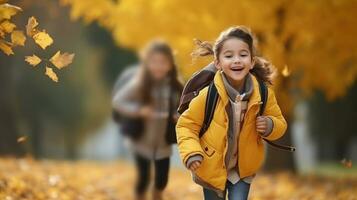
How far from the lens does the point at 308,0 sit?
1074 cm

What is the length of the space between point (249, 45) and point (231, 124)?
0.53 metres

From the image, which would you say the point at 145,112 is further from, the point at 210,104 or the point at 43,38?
the point at 210,104

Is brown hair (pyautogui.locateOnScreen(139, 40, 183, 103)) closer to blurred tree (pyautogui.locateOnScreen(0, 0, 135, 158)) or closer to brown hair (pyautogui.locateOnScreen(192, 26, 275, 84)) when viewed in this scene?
brown hair (pyautogui.locateOnScreen(192, 26, 275, 84))

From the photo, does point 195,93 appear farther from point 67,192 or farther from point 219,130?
point 67,192

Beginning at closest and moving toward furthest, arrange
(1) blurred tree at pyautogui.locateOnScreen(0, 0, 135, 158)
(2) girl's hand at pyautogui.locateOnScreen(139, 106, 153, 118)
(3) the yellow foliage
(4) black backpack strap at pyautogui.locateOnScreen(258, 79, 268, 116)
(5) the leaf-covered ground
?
(4) black backpack strap at pyautogui.locateOnScreen(258, 79, 268, 116) < (2) girl's hand at pyautogui.locateOnScreen(139, 106, 153, 118) < (5) the leaf-covered ground < (3) the yellow foliage < (1) blurred tree at pyautogui.locateOnScreen(0, 0, 135, 158)

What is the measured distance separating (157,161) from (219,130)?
2689mm

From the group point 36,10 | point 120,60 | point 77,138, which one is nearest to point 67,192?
point 36,10

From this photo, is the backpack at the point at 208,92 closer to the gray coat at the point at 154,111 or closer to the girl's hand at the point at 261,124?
the girl's hand at the point at 261,124

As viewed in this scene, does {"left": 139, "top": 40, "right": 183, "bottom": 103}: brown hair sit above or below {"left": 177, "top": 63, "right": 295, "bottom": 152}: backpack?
below

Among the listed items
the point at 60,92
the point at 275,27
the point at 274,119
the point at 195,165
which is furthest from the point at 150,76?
the point at 60,92

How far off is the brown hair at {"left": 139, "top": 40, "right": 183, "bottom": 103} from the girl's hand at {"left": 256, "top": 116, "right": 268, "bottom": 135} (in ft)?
8.65

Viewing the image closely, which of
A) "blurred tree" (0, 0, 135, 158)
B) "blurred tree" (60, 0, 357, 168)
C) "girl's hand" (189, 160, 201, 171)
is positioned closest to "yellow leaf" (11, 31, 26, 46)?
"girl's hand" (189, 160, 201, 171)

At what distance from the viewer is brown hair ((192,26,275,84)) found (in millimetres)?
4746

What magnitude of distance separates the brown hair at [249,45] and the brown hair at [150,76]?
2.18 m
